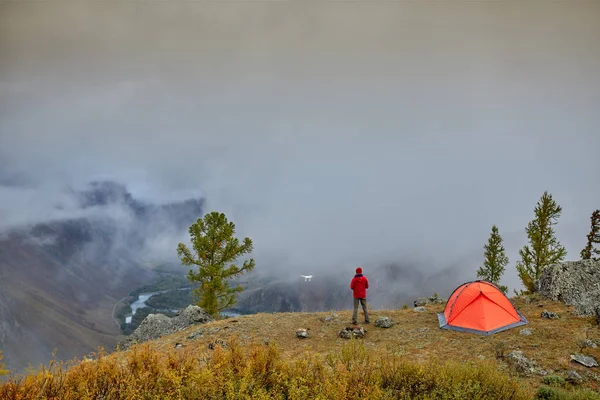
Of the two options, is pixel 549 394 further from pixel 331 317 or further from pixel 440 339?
pixel 331 317

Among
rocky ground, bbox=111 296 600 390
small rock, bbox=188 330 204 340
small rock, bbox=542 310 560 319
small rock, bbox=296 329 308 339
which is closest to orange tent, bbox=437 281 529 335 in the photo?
rocky ground, bbox=111 296 600 390

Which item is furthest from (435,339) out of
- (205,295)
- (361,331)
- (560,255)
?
(560,255)

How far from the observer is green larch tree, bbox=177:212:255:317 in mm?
36562

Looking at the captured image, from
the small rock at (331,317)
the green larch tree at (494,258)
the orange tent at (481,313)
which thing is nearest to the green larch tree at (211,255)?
the small rock at (331,317)

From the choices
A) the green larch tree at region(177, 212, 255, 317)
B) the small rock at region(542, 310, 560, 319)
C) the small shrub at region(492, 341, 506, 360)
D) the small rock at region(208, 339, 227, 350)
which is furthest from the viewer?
the green larch tree at region(177, 212, 255, 317)

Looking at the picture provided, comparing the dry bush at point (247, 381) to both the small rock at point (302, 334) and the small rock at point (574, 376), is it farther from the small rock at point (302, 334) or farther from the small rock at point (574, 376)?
the small rock at point (302, 334)

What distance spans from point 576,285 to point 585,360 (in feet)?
33.9

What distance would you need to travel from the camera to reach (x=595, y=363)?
13.2m

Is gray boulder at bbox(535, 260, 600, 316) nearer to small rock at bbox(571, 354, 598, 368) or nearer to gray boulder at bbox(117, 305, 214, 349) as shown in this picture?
small rock at bbox(571, 354, 598, 368)

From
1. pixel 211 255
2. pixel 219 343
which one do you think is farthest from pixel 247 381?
pixel 211 255

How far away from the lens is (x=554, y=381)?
11734 mm

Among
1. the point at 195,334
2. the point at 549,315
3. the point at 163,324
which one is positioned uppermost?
the point at 549,315

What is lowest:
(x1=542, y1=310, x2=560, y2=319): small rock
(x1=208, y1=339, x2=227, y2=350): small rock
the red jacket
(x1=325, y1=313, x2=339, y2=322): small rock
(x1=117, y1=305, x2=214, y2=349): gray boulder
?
(x1=117, y1=305, x2=214, y2=349): gray boulder

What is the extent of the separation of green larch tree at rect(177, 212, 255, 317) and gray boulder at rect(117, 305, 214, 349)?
22.1ft
